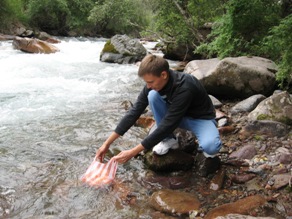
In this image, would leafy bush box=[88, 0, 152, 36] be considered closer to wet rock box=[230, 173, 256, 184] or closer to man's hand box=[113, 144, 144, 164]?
wet rock box=[230, 173, 256, 184]

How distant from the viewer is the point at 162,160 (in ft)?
11.1

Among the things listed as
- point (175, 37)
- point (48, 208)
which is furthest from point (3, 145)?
point (175, 37)

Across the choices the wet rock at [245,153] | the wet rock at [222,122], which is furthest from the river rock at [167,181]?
the wet rock at [222,122]

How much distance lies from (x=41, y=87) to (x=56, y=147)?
12.7 feet

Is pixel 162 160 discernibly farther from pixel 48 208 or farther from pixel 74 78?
pixel 74 78

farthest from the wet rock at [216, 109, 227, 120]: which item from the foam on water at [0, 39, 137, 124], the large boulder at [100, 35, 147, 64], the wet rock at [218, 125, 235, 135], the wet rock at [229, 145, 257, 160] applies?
the large boulder at [100, 35, 147, 64]

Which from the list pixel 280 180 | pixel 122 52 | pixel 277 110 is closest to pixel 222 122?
pixel 277 110

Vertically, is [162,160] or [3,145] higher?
[162,160]

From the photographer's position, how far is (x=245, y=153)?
3629mm

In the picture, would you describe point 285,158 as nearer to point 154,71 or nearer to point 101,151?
point 154,71

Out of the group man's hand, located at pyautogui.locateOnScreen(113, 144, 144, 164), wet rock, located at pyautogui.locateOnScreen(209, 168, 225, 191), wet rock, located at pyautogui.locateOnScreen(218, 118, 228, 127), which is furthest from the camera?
wet rock, located at pyautogui.locateOnScreen(218, 118, 228, 127)

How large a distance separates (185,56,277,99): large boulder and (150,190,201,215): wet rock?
10.6 ft

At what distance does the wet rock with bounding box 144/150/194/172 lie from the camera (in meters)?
3.37

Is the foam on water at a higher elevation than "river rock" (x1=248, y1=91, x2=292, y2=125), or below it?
below
